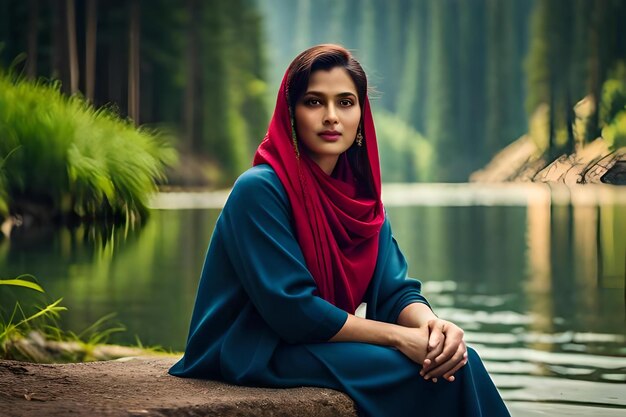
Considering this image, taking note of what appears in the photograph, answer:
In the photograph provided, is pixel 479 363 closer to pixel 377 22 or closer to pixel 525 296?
pixel 525 296

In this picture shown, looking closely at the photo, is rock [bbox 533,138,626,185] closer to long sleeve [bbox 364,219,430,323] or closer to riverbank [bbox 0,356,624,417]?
long sleeve [bbox 364,219,430,323]

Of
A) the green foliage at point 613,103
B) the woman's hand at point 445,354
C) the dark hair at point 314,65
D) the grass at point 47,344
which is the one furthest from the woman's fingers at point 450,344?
the green foliage at point 613,103

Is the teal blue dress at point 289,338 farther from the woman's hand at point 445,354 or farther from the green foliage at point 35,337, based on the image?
the green foliage at point 35,337

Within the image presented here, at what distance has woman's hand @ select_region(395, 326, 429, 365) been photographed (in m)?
2.02

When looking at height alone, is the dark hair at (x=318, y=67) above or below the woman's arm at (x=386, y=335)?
above

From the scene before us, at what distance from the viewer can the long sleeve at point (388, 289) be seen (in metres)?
2.23

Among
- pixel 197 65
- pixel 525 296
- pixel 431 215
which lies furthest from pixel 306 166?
pixel 197 65

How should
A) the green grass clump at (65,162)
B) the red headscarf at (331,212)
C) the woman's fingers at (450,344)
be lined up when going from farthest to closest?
the green grass clump at (65,162)
the red headscarf at (331,212)
the woman's fingers at (450,344)

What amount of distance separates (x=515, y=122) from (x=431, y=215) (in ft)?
93.9

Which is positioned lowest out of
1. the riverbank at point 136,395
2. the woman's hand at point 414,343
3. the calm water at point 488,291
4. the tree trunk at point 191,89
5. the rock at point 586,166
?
the calm water at point 488,291

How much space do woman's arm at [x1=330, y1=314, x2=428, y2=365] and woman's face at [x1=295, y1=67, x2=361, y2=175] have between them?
1.15 feet

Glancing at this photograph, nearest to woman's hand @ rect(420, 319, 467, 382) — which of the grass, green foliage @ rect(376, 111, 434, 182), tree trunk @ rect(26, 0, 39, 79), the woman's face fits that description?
the woman's face

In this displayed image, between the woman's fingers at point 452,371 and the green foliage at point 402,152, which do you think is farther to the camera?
the green foliage at point 402,152

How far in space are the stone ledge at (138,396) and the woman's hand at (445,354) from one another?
6.9 inches
